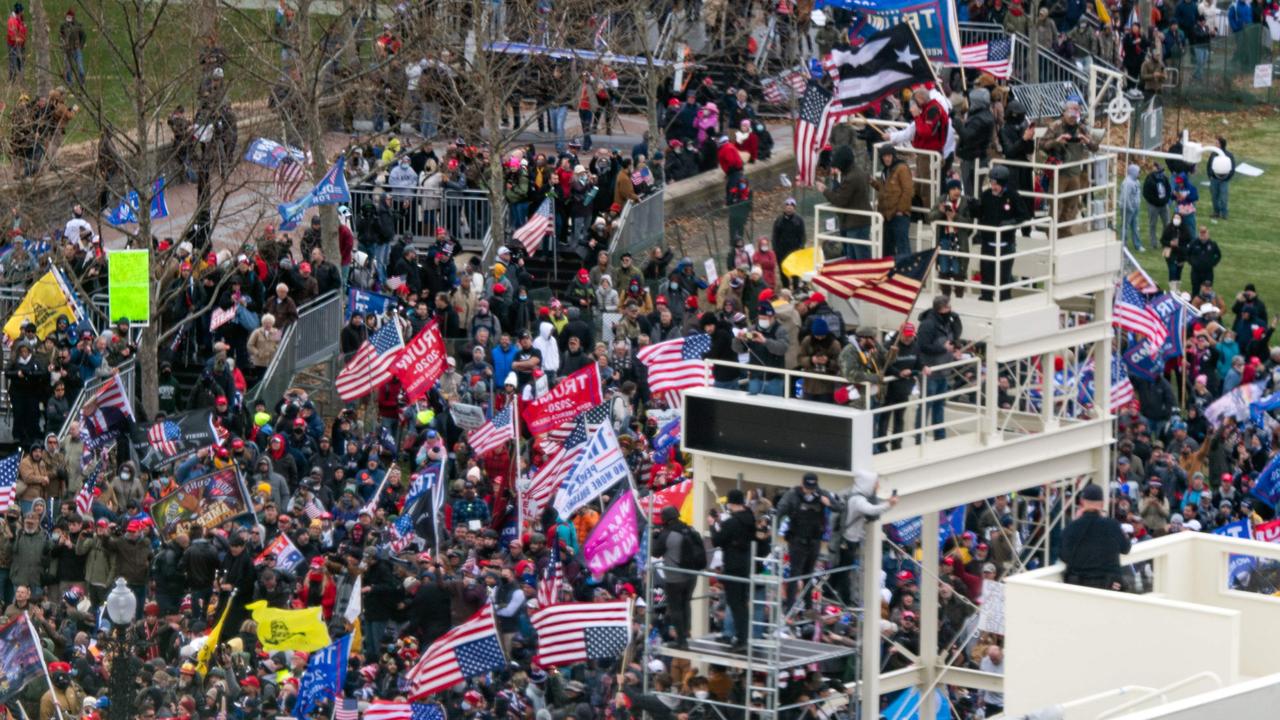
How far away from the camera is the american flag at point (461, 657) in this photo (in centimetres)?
3597

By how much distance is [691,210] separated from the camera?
184 ft

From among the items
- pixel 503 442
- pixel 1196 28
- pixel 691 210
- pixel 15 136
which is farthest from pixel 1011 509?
pixel 1196 28

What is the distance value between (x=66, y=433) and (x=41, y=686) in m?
10.5

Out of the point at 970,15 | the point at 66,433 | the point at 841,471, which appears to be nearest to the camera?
the point at 841,471

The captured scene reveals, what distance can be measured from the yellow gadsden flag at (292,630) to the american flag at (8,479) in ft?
23.6

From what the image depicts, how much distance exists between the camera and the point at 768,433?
113ft

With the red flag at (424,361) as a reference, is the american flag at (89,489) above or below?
below

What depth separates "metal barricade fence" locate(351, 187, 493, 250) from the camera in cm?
5653

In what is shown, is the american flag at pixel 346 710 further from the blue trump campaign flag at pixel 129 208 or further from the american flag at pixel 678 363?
the blue trump campaign flag at pixel 129 208

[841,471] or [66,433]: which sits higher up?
[841,471]

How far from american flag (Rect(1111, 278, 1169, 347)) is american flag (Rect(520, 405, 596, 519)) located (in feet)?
27.2

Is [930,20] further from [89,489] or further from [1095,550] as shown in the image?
[89,489]

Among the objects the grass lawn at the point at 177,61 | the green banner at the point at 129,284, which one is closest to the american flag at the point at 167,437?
the green banner at the point at 129,284

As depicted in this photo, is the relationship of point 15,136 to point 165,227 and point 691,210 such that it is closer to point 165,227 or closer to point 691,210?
point 165,227
